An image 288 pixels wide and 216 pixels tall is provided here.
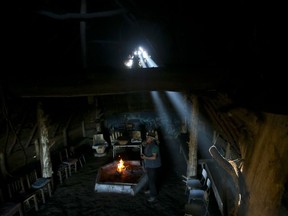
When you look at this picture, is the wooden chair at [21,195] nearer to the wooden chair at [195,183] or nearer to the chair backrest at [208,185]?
the wooden chair at [195,183]

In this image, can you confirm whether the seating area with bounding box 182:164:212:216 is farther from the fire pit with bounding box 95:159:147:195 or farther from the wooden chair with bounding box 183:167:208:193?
the fire pit with bounding box 95:159:147:195

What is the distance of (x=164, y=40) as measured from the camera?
15.3 ft

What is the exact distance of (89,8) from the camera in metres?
4.25

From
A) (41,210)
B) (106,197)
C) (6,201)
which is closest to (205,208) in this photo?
(106,197)

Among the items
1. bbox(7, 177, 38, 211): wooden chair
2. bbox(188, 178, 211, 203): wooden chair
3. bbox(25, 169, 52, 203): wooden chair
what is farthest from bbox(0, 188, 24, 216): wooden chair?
bbox(188, 178, 211, 203): wooden chair

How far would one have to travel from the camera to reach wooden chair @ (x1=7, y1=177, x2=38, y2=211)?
6.54 metres

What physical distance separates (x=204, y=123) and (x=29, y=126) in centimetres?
774

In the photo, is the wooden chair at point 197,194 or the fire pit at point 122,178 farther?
the fire pit at point 122,178

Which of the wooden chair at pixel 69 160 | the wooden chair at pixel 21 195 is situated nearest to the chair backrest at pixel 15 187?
the wooden chair at pixel 21 195

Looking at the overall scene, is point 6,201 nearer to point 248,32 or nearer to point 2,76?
point 2,76

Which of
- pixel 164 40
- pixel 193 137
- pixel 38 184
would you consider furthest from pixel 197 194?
pixel 38 184

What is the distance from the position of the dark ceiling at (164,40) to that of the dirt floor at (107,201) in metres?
4.66

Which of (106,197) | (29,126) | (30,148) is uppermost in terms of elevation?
(29,126)

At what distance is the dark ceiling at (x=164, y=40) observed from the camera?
2402mm
